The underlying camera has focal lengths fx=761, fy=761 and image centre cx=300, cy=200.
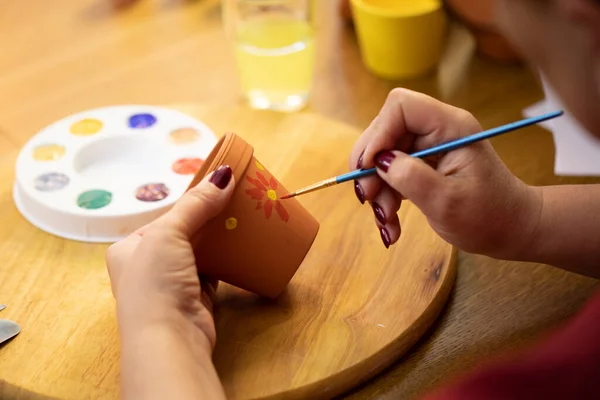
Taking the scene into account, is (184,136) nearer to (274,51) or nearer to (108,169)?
(108,169)

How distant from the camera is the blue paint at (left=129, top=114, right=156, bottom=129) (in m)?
1.04

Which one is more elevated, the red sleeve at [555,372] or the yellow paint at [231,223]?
the red sleeve at [555,372]

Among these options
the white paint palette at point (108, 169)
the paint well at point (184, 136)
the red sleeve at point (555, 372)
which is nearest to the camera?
the red sleeve at point (555, 372)

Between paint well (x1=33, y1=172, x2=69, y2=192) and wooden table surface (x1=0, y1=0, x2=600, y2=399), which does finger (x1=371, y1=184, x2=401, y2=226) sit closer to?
wooden table surface (x1=0, y1=0, x2=600, y2=399)

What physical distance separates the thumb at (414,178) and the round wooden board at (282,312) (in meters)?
0.13

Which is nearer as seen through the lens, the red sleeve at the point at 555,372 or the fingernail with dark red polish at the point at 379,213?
the red sleeve at the point at 555,372

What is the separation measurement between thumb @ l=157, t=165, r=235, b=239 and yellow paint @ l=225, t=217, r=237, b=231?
2 centimetres

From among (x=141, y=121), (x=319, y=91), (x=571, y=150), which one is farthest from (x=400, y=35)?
(x=141, y=121)

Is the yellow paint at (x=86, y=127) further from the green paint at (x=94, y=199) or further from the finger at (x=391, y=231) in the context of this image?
the finger at (x=391, y=231)

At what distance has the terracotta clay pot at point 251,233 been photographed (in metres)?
0.73

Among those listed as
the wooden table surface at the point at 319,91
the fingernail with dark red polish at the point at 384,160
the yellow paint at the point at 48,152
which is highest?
the fingernail with dark red polish at the point at 384,160

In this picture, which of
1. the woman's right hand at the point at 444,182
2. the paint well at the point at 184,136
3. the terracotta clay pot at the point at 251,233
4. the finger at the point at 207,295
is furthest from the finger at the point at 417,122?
the paint well at the point at 184,136

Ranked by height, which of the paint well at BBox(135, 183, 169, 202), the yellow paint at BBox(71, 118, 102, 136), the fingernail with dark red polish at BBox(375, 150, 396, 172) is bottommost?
the paint well at BBox(135, 183, 169, 202)

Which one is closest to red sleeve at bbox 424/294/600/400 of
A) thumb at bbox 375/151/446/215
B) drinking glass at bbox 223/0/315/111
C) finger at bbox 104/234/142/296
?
thumb at bbox 375/151/446/215
